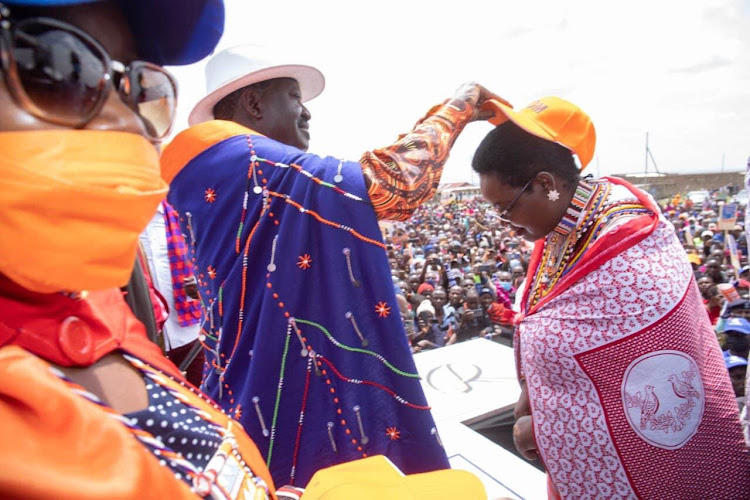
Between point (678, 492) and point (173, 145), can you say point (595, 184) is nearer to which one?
point (678, 492)

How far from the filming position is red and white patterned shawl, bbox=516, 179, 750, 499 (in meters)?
1.69

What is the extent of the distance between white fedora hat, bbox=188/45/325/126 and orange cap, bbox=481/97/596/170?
816 mm

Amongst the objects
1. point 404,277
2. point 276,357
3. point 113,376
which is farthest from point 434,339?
point 113,376

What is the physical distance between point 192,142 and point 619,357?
5.57 feet

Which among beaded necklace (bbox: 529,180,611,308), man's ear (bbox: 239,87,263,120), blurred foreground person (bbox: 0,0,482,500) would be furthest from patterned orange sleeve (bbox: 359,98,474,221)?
beaded necklace (bbox: 529,180,611,308)

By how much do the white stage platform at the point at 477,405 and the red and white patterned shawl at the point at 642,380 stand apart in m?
0.75

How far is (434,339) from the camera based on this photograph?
7.75 metres

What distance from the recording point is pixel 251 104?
5.89ft

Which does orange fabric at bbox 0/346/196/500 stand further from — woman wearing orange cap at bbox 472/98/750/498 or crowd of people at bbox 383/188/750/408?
woman wearing orange cap at bbox 472/98/750/498

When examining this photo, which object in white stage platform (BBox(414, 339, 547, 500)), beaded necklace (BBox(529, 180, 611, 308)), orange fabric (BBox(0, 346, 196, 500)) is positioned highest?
orange fabric (BBox(0, 346, 196, 500))

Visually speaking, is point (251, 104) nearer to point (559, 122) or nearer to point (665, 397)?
point (559, 122)

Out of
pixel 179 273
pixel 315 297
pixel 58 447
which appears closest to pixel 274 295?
pixel 315 297

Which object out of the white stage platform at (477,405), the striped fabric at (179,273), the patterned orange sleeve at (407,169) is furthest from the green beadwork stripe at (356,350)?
the striped fabric at (179,273)

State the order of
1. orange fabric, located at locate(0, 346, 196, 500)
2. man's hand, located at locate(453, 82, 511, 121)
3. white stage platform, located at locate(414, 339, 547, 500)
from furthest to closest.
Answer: white stage platform, located at locate(414, 339, 547, 500) → man's hand, located at locate(453, 82, 511, 121) → orange fabric, located at locate(0, 346, 196, 500)
